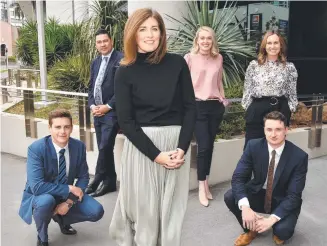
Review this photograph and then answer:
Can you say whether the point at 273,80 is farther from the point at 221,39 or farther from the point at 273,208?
→ the point at 221,39

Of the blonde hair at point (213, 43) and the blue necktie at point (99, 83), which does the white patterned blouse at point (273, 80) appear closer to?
the blonde hair at point (213, 43)

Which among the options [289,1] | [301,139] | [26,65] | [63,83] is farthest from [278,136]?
[26,65]

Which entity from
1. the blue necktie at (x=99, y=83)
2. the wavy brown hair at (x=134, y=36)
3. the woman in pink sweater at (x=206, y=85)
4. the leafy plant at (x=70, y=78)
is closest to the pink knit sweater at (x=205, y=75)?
the woman in pink sweater at (x=206, y=85)

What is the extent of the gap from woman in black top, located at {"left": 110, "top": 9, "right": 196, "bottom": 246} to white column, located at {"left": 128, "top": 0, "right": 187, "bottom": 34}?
14.7ft

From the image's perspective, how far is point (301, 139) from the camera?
595cm

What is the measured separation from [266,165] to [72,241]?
167 centimetres

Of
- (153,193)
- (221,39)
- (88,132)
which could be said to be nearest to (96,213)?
(153,193)

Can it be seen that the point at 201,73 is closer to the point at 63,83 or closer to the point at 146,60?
the point at 146,60

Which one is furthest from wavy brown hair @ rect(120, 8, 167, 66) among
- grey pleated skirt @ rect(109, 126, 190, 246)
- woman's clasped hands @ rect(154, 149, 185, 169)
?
woman's clasped hands @ rect(154, 149, 185, 169)

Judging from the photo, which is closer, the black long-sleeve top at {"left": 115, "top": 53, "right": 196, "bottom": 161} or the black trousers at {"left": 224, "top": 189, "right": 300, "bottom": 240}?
the black long-sleeve top at {"left": 115, "top": 53, "right": 196, "bottom": 161}

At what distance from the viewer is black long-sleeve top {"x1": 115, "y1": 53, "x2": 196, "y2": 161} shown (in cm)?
237

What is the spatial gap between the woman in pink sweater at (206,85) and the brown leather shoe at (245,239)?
0.86m

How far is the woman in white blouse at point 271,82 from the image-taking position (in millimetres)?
4055

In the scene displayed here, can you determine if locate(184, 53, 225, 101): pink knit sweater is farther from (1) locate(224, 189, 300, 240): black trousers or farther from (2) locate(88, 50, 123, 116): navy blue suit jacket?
(1) locate(224, 189, 300, 240): black trousers
